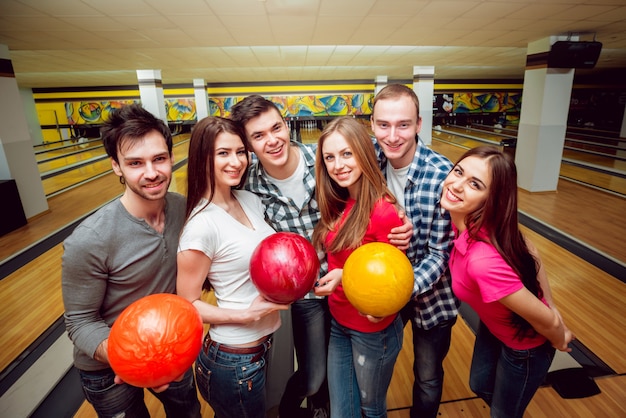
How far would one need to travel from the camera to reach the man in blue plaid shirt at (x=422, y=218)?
108cm

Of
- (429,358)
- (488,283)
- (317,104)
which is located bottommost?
(429,358)

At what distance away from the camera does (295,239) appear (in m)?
0.87

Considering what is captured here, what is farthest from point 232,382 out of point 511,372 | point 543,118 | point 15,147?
point 543,118

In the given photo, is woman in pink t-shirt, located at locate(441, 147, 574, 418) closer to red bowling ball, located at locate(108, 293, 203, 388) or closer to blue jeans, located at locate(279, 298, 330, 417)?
blue jeans, located at locate(279, 298, 330, 417)

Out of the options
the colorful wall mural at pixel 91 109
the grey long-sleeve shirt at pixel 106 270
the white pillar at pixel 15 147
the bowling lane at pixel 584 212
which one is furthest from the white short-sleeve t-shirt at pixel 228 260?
the colorful wall mural at pixel 91 109

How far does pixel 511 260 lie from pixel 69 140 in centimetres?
1496

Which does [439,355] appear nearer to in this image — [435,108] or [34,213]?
[34,213]

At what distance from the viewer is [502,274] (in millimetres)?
869

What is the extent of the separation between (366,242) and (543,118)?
16.0 ft

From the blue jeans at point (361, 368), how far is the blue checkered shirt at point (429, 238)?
5.2 inches

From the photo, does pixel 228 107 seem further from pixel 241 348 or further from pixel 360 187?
pixel 241 348

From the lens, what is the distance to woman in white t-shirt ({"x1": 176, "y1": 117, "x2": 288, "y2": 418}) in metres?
0.89

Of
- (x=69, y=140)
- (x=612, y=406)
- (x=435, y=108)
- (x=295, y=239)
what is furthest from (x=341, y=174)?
(x=69, y=140)

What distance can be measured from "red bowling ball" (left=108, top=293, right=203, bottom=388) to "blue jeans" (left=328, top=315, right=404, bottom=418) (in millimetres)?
526
